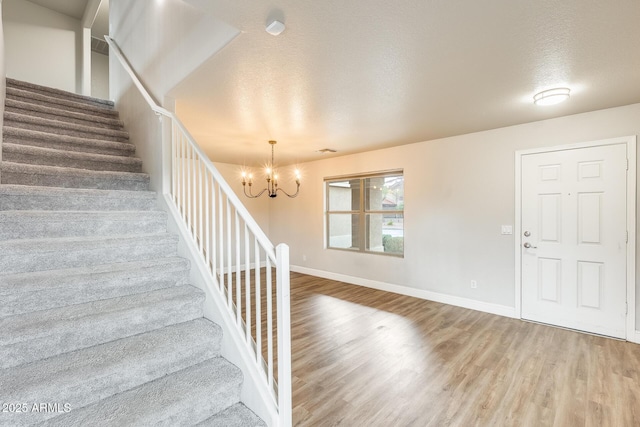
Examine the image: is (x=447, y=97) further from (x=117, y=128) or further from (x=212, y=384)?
(x=117, y=128)

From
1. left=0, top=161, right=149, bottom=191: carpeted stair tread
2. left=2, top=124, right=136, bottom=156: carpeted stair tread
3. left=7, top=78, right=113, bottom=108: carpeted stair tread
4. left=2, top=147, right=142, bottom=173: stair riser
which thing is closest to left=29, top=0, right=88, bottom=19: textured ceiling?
left=7, top=78, right=113, bottom=108: carpeted stair tread

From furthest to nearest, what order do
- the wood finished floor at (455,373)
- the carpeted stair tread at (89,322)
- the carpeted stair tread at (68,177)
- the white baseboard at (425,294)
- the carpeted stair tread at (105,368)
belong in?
1. the white baseboard at (425,294)
2. the carpeted stair tread at (68,177)
3. the wood finished floor at (455,373)
4. the carpeted stair tread at (89,322)
5. the carpeted stair tread at (105,368)

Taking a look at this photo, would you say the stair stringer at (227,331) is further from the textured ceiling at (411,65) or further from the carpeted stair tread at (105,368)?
the textured ceiling at (411,65)

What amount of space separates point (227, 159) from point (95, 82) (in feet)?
11.7

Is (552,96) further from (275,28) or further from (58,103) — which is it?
(58,103)

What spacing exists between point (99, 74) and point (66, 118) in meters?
4.21

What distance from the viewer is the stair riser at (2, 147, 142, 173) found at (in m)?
2.47

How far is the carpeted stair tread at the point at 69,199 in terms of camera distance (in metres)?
2.09

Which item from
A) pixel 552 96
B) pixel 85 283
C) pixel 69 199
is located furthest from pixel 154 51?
pixel 552 96

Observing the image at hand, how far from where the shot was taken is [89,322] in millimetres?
1562

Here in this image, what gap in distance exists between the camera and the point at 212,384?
154 centimetres

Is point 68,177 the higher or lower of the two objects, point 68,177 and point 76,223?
the higher

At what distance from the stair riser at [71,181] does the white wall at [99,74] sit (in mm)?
5194

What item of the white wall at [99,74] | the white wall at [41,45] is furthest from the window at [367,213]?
the white wall at [99,74]
